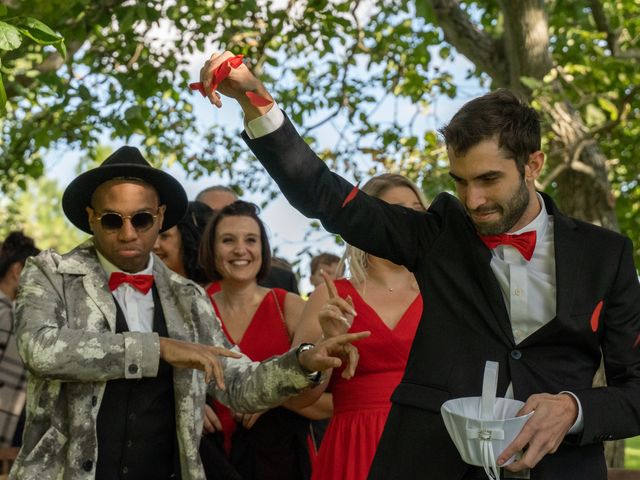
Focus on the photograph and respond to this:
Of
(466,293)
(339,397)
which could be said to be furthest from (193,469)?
(466,293)

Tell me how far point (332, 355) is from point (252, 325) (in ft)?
5.91

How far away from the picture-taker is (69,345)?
386 centimetres

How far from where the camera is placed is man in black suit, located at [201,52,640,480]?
3055 mm

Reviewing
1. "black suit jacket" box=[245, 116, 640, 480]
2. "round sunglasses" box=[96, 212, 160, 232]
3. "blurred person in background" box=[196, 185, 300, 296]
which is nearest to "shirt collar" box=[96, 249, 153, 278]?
"round sunglasses" box=[96, 212, 160, 232]

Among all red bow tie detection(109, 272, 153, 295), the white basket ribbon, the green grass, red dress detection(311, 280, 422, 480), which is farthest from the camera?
the green grass

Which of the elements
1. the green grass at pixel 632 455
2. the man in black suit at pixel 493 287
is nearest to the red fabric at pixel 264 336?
the man in black suit at pixel 493 287

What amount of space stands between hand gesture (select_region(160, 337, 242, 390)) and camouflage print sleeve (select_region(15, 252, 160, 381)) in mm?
41

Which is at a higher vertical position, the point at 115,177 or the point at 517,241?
the point at 115,177

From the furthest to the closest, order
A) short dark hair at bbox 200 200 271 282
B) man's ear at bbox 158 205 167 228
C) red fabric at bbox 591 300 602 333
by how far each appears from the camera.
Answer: short dark hair at bbox 200 200 271 282, man's ear at bbox 158 205 167 228, red fabric at bbox 591 300 602 333

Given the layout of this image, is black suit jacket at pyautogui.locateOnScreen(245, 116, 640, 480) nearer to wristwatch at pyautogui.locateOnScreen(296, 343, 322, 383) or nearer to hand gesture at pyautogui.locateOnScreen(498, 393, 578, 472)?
hand gesture at pyautogui.locateOnScreen(498, 393, 578, 472)

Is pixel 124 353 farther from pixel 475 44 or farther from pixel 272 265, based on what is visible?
pixel 475 44

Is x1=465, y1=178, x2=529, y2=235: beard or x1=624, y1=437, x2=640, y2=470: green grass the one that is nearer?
x1=465, y1=178, x2=529, y2=235: beard

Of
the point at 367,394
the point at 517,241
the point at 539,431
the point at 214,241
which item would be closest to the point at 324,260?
the point at 214,241

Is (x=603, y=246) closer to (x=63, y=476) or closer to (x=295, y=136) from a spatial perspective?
(x=295, y=136)
